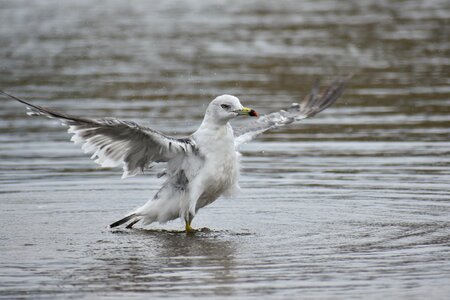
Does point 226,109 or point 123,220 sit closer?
point 226,109

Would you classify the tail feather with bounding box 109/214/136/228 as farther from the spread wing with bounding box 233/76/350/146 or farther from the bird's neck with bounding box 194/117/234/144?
the spread wing with bounding box 233/76/350/146

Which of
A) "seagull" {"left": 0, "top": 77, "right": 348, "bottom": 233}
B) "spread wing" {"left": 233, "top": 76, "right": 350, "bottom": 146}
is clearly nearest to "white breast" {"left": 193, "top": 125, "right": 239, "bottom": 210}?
"seagull" {"left": 0, "top": 77, "right": 348, "bottom": 233}

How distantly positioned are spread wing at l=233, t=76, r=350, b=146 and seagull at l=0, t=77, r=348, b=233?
2.56 ft

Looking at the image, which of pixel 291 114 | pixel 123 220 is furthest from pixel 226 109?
pixel 291 114

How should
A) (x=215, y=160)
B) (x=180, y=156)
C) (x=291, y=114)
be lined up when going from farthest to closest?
(x=291, y=114)
(x=180, y=156)
(x=215, y=160)

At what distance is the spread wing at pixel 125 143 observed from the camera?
420 inches

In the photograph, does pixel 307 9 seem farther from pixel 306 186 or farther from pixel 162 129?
pixel 306 186

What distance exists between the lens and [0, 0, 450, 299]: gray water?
940 cm

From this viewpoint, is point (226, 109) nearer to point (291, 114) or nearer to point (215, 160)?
point (215, 160)

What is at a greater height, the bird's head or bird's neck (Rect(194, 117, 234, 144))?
the bird's head

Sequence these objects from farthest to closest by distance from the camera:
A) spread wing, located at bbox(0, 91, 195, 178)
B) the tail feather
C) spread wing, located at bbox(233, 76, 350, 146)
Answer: spread wing, located at bbox(233, 76, 350, 146)
the tail feather
spread wing, located at bbox(0, 91, 195, 178)

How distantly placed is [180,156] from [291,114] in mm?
2329

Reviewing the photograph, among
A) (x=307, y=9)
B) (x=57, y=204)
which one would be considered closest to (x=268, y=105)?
(x=57, y=204)

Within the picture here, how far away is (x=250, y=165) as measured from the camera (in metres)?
15.2
